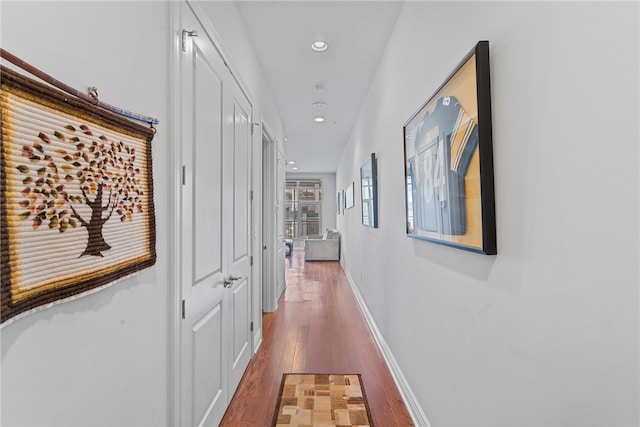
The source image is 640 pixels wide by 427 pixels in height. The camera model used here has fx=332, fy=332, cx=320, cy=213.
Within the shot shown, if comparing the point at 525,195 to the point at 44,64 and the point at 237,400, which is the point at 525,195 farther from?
the point at 237,400

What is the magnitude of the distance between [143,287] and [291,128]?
465 centimetres

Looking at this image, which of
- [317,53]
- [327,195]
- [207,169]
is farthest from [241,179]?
[327,195]

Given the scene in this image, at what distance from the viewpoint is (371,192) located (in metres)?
3.48

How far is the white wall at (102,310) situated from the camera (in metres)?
0.72

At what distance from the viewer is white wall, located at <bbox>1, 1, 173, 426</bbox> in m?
0.72

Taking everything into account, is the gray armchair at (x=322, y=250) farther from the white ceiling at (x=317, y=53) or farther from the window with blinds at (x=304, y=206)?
the white ceiling at (x=317, y=53)

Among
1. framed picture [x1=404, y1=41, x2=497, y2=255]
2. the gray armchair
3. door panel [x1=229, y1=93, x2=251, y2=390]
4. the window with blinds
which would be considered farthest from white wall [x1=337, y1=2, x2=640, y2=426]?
the window with blinds

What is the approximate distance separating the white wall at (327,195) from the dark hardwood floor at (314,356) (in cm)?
642

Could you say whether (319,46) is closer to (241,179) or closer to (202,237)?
(241,179)

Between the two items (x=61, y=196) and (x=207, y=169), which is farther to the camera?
(x=207, y=169)

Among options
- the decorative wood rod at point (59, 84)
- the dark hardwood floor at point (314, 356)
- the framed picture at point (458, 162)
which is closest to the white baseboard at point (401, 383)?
the dark hardwood floor at point (314, 356)

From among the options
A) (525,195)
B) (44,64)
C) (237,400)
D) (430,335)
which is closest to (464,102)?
(525,195)

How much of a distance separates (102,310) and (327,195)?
10462mm

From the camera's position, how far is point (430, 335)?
1.77 meters
